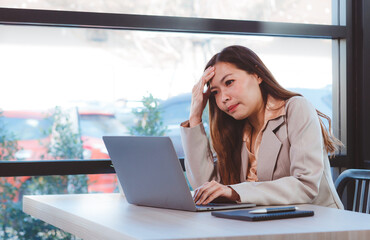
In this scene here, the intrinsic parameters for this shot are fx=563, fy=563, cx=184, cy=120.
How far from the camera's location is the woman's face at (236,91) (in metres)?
2.26

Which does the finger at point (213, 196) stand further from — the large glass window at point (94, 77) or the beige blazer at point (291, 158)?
the large glass window at point (94, 77)

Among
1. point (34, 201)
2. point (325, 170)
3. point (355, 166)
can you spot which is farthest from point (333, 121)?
point (34, 201)

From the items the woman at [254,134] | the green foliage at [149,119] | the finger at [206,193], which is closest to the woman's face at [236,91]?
the woman at [254,134]

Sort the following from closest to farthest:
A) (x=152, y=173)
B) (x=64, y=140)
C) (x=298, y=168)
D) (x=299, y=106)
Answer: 1. (x=152, y=173)
2. (x=298, y=168)
3. (x=299, y=106)
4. (x=64, y=140)

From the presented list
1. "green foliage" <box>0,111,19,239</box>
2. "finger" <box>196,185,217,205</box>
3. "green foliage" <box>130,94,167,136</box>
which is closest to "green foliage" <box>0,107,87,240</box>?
"green foliage" <box>0,111,19,239</box>

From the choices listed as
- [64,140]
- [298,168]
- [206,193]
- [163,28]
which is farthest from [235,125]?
[64,140]

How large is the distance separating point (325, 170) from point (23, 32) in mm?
1728

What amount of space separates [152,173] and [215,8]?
183cm

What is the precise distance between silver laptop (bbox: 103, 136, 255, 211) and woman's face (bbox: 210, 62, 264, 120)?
64 centimetres

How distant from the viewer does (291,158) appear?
206cm

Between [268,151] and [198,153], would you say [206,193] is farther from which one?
[198,153]

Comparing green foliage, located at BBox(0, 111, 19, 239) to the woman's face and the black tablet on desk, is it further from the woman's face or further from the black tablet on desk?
the black tablet on desk

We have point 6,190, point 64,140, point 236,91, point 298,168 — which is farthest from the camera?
point 64,140

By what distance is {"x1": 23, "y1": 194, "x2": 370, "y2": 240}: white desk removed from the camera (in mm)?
1153
